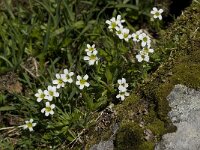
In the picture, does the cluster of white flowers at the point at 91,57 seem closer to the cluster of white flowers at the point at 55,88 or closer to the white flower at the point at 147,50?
the cluster of white flowers at the point at 55,88

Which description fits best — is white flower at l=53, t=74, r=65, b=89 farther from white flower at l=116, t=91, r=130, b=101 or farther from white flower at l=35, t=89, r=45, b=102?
white flower at l=116, t=91, r=130, b=101

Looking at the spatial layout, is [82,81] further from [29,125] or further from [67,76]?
[29,125]

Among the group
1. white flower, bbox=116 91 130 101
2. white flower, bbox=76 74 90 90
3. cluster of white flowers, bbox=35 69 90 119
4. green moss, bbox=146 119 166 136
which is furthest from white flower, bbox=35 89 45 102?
green moss, bbox=146 119 166 136

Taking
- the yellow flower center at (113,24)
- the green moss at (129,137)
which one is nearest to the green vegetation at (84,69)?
the green moss at (129,137)

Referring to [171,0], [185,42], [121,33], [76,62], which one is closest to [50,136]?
[76,62]

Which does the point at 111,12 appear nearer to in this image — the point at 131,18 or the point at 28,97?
the point at 131,18

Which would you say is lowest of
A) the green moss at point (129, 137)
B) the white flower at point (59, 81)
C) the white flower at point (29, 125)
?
the white flower at point (29, 125)

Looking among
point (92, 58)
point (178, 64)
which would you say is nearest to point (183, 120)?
point (178, 64)

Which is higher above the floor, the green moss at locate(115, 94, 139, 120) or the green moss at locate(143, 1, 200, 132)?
the green moss at locate(143, 1, 200, 132)
